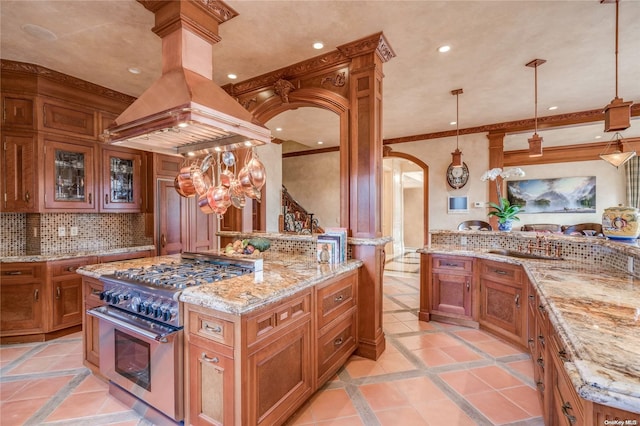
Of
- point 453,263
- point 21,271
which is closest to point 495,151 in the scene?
point 453,263

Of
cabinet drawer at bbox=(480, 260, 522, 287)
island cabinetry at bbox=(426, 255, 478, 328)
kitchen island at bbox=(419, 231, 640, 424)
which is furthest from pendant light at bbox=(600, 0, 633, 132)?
island cabinetry at bbox=(426, 255, 478, 328)

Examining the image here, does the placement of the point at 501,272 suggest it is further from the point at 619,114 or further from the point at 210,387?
the point at 210,387

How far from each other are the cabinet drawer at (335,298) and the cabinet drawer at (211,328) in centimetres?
76

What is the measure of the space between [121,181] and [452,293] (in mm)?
4795

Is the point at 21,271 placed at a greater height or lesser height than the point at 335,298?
greater

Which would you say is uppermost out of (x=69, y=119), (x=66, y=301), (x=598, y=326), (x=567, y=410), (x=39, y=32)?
(x=39, y=32)

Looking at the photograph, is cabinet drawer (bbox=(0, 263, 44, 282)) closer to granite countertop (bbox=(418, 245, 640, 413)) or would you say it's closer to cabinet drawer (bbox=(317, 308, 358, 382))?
cabinet drawer (bbox=(317, 308, 358, 382))

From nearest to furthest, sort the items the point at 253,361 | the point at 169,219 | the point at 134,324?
the point at 253,361 → the point at 134,324 → the point at 169,219

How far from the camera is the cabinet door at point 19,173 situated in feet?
10.4

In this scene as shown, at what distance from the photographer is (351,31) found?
8.52 feet

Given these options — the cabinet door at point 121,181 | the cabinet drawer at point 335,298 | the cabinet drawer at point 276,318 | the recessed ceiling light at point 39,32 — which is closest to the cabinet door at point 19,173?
the cabinet door at point 121,181

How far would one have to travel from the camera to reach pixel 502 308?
10.3ft

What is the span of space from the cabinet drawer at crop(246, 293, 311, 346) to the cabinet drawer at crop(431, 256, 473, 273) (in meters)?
2.29

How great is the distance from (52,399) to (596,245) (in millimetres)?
4861
